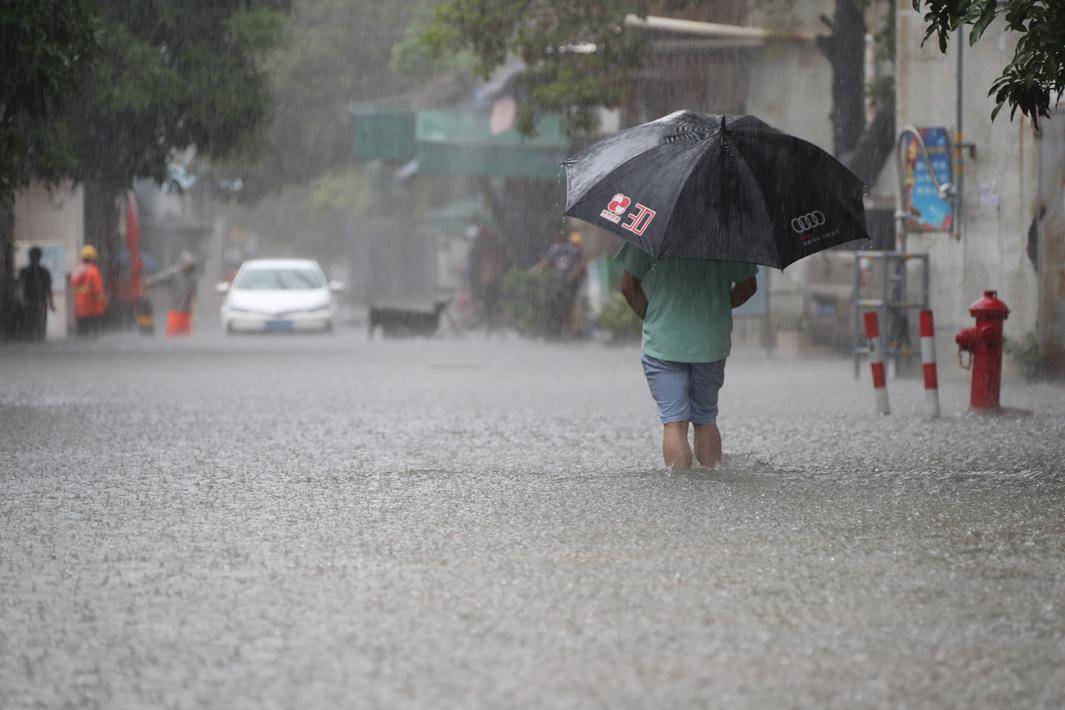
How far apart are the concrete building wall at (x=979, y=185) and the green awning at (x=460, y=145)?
49.6 feet

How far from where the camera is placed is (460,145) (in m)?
34.6

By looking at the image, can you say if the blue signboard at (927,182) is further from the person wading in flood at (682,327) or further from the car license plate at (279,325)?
the car license plate at (279,325)

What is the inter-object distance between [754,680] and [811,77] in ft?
80.5

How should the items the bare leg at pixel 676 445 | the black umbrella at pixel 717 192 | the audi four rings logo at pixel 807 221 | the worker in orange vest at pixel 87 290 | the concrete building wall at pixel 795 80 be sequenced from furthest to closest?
the worker in orange vest at pixel 87 290, the concrete building wall at pixel 795 80, the bare leg at pixel 676 445, the audi four rings logo at pixel 807 221, the black umbrella at pixel 717 192

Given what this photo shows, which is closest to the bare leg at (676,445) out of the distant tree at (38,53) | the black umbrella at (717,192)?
the black umbrella at (717,192)

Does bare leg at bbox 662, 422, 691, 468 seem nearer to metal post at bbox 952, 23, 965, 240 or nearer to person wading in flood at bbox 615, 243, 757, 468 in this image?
person wading in flood at bbox 615, 243, 757, 468

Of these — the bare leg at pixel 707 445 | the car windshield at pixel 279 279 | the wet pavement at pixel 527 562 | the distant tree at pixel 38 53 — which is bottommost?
the wet pavement at pixel 527 562

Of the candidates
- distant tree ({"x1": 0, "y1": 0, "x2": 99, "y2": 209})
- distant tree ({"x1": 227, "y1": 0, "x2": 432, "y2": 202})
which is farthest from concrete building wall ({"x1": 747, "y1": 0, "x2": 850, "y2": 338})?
distant tree ({"x1": 227, "y1": 0, "x2": 432, "y2": 202})

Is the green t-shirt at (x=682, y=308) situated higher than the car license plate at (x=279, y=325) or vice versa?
the green t-shirt at (x=682, y=308)

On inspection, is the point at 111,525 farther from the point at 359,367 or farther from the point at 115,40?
the point at 115,40

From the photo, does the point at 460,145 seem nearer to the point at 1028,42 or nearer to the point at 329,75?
the point at 329,75

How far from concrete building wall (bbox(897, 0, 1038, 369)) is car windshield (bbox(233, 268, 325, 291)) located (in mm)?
17517

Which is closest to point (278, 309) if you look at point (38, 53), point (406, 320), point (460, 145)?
point (406, 320)

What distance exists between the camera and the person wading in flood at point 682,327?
10133 mm
